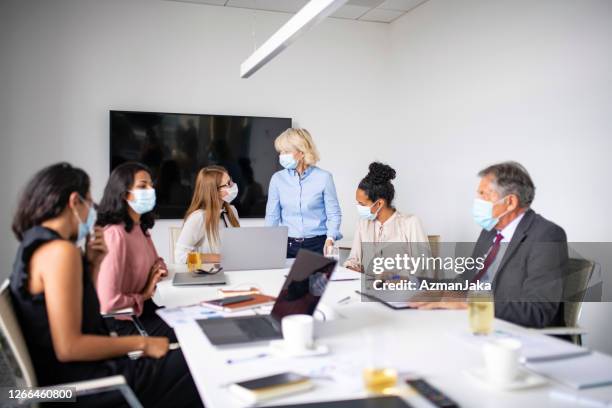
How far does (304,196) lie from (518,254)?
1.92m

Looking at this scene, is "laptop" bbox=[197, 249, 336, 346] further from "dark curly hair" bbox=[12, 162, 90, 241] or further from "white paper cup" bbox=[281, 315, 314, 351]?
"dark curly hair" bbox=[12, 162, 90, 241]

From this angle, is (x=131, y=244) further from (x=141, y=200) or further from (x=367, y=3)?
(x=367, y=3)

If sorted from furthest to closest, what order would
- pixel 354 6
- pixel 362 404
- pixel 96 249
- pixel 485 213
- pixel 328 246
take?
pixel 354 6, pixel 328 246, pixel 485 213, pixel 96 249, pixel 362 404

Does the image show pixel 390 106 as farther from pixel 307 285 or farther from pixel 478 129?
pixel 307 285

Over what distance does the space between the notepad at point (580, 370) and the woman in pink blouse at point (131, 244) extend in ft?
5.27

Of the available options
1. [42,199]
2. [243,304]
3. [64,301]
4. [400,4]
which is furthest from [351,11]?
[64,301]

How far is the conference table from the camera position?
1.27m

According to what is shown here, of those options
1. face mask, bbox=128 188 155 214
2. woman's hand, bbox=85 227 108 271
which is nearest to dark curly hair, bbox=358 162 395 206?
face mask, bbox=128 188 155 214

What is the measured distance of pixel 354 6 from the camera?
17.0ft

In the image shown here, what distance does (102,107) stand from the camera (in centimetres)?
478

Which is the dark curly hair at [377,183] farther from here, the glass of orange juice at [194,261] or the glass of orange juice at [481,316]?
the glass of orange juice at [481,316]

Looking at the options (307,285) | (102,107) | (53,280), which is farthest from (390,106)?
(53,280)

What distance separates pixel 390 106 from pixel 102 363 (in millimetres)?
4531

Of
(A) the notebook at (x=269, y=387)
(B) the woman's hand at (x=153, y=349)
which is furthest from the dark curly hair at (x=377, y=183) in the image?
(A) the notebook at (x=269, y=387)
